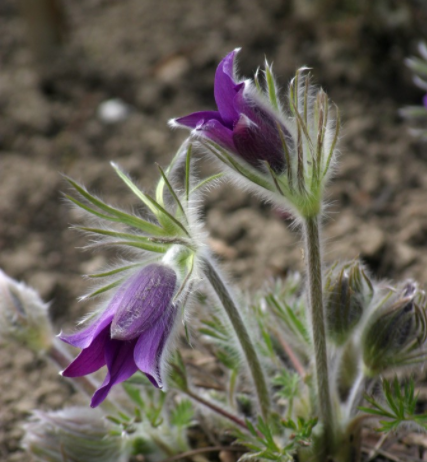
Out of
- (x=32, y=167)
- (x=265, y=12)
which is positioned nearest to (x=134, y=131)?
(x=32, y=167)

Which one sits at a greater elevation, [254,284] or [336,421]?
[336,421]

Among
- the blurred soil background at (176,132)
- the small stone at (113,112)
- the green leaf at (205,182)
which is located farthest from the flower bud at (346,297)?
the small stone at (113,112)

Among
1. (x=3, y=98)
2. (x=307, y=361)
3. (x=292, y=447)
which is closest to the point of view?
(x=292, y=447)

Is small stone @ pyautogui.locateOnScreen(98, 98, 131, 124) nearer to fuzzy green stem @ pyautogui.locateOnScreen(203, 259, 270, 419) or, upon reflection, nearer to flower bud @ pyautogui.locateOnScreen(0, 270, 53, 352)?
flower bud @ pyautogui.locateOnScreen(0, 270, 53, 352)

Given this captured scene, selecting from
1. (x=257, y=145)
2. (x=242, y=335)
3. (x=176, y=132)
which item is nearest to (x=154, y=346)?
(x=242, y=335)

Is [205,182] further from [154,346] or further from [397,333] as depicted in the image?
[397,333]

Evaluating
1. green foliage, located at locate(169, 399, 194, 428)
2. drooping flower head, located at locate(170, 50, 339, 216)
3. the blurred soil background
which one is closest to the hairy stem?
green foliage, located at locate(169, 399, 194, 428)

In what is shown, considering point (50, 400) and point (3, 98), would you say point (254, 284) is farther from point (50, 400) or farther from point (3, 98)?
point (3, 98)
